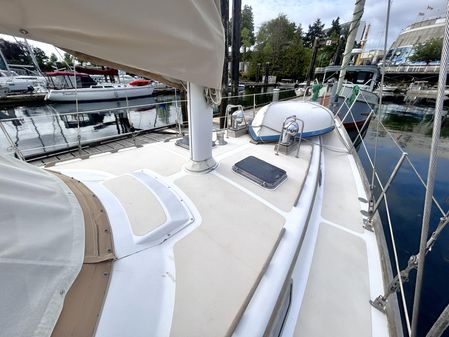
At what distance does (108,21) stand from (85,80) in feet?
73.1

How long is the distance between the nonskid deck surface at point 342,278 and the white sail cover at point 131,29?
1.58 m

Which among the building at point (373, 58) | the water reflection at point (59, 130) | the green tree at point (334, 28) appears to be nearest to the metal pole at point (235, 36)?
the water reflection at point (59, 130)

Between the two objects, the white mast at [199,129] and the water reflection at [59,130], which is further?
the water reflection at [59,130]

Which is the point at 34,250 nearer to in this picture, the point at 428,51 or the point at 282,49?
the point at 282,49

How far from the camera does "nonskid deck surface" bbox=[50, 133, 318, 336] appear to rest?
2.89 feet

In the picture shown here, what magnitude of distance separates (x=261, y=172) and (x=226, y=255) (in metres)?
1.05

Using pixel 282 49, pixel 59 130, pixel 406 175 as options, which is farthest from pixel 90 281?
pixel 282 49

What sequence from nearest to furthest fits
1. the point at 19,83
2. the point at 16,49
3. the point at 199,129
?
the point at 199,129 → the point at 16,49 → the point at 19,83

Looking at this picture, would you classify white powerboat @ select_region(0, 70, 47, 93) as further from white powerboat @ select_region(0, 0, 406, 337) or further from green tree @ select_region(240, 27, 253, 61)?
green tree @ select_region(240, 27, 253, 61)

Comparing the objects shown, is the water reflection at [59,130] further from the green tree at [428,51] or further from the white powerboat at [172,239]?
the green tree at [428,51]

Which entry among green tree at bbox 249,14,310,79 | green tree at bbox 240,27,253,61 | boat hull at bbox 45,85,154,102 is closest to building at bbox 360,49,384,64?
green tree at bbox 249,14,310,79

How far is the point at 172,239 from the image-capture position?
1.23 metres

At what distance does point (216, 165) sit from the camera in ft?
7.14

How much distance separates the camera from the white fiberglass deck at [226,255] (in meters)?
0.89
